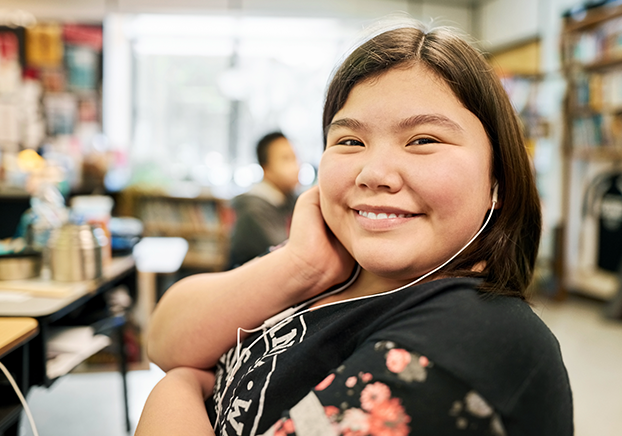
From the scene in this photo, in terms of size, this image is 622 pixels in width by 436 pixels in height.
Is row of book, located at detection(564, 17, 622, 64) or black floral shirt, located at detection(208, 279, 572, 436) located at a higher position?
row of book, located at detection(564, 17, 622, 64)

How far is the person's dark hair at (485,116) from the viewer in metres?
0.76

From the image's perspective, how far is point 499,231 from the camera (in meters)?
0.80

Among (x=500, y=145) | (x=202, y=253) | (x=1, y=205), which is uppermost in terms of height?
(x=500, y=145)

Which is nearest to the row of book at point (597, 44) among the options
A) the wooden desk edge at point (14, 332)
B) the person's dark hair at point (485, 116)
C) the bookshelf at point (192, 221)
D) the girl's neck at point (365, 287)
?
the bookshelf at point (192, 221)

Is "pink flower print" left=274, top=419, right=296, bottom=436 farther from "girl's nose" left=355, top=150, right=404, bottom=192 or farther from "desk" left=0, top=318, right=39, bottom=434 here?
"desk" left=0, top=318, right=39, bottom=434

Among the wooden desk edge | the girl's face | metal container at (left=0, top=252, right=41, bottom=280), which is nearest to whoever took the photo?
the girl's face

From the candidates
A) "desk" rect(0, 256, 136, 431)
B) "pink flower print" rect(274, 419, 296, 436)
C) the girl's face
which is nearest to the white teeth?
the girl's face

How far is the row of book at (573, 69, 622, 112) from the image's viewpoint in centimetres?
426

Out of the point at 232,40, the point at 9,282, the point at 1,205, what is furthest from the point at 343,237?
the point at 232,40

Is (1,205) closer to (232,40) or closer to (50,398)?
(50,398)

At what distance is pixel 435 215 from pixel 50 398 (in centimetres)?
270

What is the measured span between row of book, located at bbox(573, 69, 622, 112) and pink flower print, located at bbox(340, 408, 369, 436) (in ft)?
15.4

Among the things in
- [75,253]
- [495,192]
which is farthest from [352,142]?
[75,253]

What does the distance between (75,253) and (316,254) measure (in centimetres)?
126
